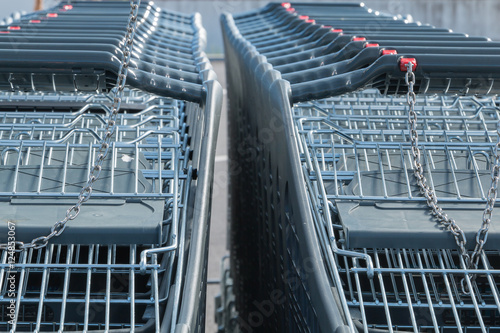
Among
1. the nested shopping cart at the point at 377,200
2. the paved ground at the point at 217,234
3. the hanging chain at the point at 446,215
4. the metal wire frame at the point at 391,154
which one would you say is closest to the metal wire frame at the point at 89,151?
the nested shopping cart at the point at 377,200

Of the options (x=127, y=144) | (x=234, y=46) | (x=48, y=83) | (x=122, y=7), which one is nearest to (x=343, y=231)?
(x=127, y=144)

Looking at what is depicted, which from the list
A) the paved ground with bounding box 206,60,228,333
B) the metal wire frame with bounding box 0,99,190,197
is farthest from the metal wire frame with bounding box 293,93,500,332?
the paved ground with bounding box 206,60,228,333

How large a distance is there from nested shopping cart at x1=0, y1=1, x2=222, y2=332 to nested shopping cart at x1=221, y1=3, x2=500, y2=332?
305 millimetres

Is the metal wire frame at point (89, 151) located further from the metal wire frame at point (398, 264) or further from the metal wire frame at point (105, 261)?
the metal wire frame at point (398, 264)

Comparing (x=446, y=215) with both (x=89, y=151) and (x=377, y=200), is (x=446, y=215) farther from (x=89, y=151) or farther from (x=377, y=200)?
(x=89, y=151)

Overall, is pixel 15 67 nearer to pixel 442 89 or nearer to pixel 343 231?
pixel 343 231

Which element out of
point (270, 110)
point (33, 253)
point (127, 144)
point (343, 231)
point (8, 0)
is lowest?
point (33, 253)

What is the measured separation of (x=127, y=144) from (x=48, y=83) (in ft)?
1.18

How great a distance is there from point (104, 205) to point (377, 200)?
88 cm

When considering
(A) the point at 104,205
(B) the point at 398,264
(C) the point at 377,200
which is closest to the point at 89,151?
(A) the point at 104,205

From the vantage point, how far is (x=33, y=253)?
2258mm

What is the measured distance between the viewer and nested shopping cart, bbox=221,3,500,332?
197cm

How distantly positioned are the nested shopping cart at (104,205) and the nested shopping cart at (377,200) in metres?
0.30

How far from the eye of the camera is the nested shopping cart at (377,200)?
1975mm
